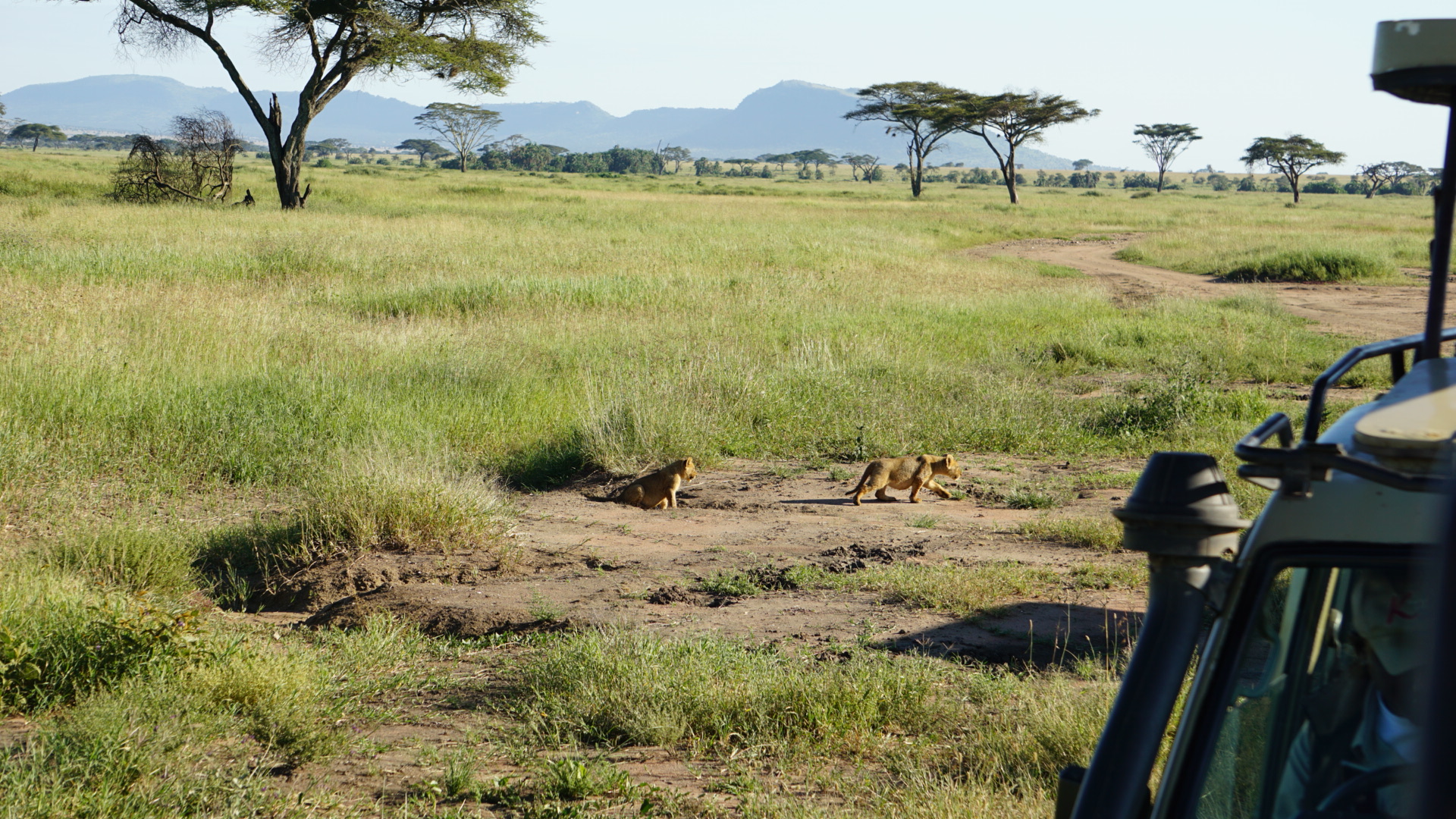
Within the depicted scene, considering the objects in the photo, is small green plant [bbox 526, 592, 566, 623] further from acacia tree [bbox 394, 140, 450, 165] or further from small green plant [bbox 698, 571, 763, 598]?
acacia tree [bbox 394, 140, 450, 165]

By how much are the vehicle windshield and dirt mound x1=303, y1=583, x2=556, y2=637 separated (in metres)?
3.48

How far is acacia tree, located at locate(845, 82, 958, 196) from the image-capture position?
5431cm

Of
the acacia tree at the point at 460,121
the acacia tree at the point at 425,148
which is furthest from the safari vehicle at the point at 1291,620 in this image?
the acacia tree at the point at 425,148

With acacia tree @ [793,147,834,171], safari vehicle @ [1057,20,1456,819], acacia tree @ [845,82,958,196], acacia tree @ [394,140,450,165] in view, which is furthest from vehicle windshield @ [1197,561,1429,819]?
acacia tree @ [394,140,450,165]

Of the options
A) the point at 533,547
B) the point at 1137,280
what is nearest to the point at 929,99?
the point at 1137,280

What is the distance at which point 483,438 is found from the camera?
7.38 metres

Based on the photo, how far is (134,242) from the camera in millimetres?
15570

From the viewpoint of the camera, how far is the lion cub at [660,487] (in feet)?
20.6

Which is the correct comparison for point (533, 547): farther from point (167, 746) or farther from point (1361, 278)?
point (1361, 278)

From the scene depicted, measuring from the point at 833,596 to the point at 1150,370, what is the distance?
724cm

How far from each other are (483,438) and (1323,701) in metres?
6.78

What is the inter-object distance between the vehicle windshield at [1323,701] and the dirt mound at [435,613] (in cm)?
348

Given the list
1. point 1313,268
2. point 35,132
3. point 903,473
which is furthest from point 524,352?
point 35,132

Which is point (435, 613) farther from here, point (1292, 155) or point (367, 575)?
point (1292, 155)
